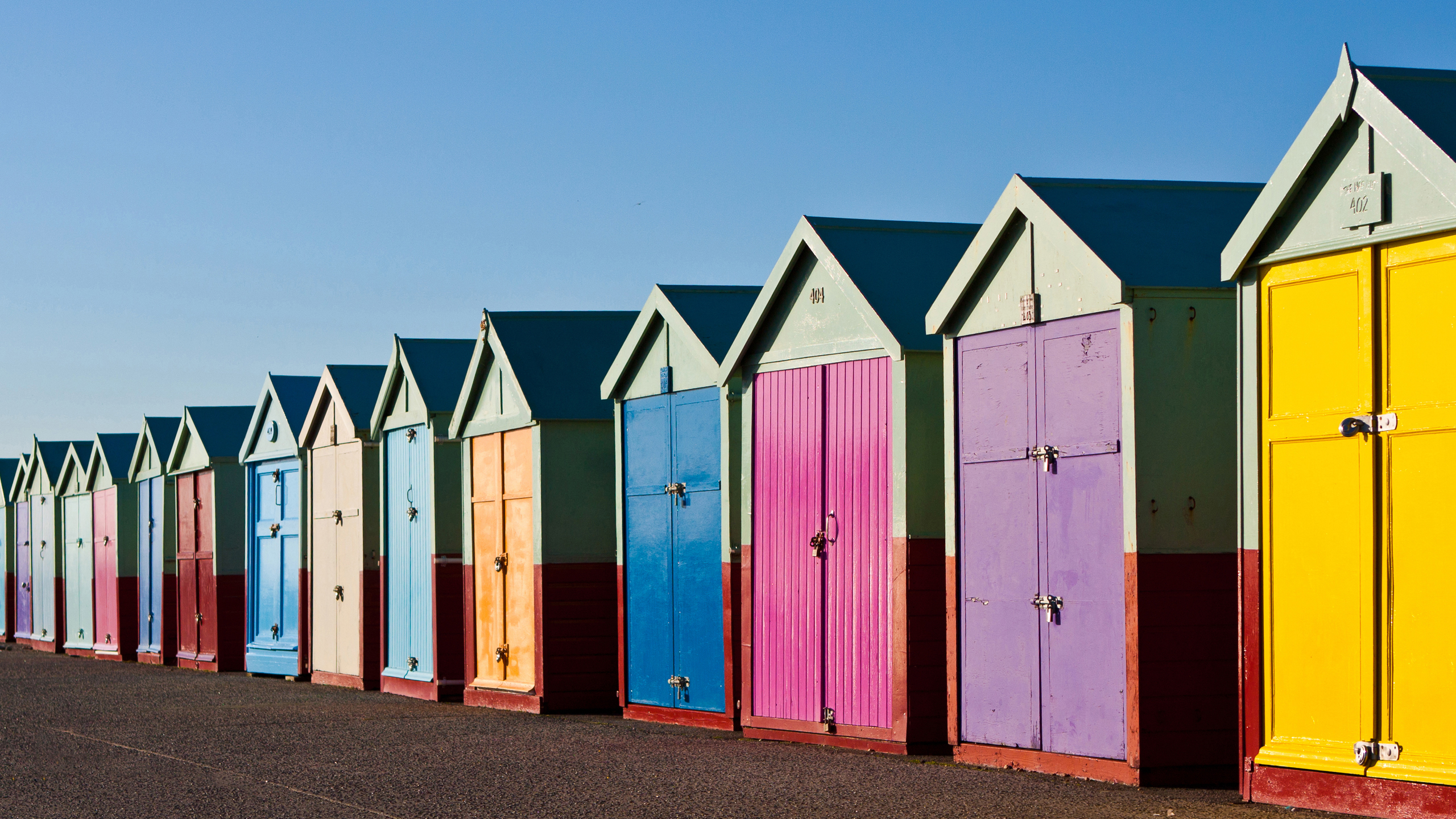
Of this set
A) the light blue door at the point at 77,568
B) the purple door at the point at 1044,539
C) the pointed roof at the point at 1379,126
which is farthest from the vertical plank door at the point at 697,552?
the light blue door at the point at 77,568

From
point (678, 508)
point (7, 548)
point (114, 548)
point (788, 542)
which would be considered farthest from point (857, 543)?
point (7, 548)

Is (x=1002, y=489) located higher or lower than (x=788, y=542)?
higher

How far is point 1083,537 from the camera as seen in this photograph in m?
10.7

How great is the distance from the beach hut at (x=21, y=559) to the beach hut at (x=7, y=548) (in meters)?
0.04

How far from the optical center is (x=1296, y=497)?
363 inches

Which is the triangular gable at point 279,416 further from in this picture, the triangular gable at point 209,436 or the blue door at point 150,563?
the blue door at point 150,563

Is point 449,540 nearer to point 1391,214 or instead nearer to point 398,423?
point 398,423

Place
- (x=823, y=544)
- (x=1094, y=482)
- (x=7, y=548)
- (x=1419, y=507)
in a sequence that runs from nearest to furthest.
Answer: (x=1419, y=507) < (x=1094, y=482) < (x=823, y=544) < (x=7, y=548)

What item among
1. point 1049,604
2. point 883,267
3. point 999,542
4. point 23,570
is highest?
point 883,267

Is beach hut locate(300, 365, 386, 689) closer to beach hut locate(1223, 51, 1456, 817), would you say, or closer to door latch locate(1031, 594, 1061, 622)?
door latch locate(1031, 594, 1061, 622)

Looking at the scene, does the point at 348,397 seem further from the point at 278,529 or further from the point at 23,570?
the point at 23,570

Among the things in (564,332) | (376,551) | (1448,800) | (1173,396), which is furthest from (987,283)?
(376,551)

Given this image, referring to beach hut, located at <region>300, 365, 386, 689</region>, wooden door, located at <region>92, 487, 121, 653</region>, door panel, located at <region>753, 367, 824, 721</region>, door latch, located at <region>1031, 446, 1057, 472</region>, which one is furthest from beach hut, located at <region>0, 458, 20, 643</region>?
door latch, located at <region>1031, 446, 1057, 472</region>

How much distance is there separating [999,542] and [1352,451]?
9.78 ft
